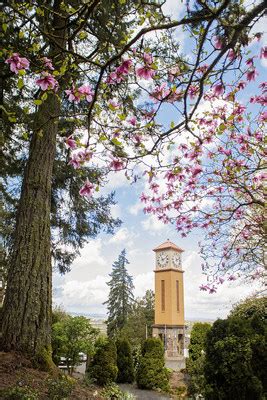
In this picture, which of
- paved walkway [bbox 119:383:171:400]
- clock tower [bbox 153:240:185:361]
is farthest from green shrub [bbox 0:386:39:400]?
clock tower [bbox 153:240:185:361]

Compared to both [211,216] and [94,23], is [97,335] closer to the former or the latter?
[211,216]

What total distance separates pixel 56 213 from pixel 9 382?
5.47 metres

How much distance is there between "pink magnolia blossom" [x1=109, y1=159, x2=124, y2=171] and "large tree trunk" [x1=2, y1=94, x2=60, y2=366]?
4.63 ft

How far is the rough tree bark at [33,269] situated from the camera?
14.8 ft

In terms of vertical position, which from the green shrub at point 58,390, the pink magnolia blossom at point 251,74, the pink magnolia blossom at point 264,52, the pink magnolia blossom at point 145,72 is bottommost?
the green shrub at point 58,390

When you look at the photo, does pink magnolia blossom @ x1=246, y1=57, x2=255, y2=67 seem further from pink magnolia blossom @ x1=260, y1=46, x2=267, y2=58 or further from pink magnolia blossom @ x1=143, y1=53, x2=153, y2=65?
pink magnolia blossom @ x1=143, y1=53, x2=153, y2=65

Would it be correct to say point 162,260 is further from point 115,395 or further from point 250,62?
point 250,62

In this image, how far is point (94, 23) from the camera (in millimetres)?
6109

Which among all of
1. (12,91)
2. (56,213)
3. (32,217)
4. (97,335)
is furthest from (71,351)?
(12,91)

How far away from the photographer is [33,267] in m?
4.88

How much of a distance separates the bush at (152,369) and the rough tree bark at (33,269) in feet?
26.4

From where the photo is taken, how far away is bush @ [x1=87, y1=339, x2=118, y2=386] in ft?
32.4

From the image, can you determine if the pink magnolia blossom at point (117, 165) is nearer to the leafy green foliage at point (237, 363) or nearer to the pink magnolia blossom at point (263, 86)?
the pink magnolia blossom at point (263, 86)

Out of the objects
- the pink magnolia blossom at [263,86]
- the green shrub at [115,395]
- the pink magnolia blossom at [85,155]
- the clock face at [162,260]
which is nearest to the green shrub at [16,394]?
the pink magnolia blossom at [85,155]
